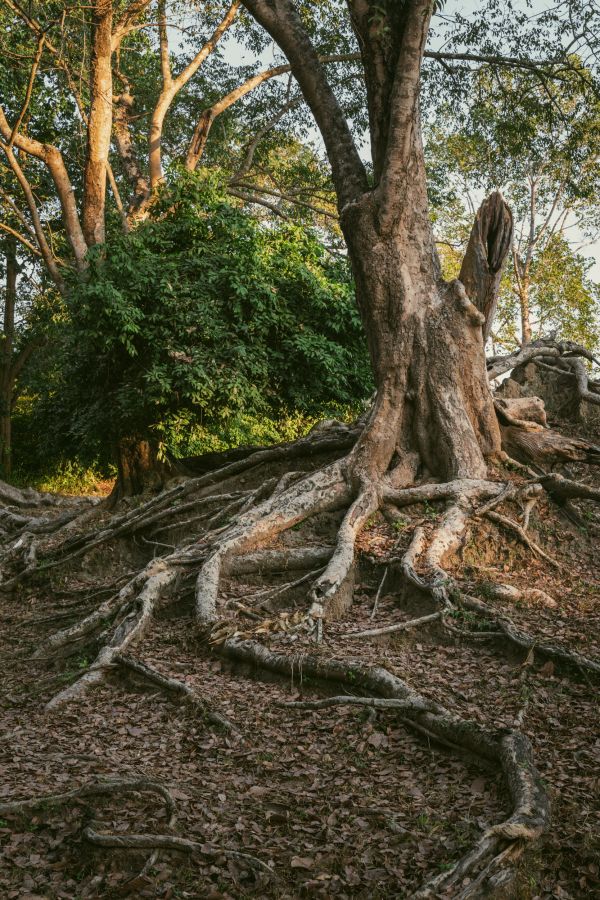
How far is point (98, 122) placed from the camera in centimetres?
1418

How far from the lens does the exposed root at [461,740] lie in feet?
11.7

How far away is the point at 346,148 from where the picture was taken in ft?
32.9

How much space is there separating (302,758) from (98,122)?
501 inches

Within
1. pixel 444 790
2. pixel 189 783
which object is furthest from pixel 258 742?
pixel 444 790

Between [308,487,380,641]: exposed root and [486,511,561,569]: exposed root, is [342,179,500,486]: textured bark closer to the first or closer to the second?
[308,487,380,641]: exposed root

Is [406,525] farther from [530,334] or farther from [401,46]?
[530,334]

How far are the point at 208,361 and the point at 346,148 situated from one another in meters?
4.05


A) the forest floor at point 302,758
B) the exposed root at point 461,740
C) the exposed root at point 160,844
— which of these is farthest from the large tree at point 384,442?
the exposed root at point 160,844

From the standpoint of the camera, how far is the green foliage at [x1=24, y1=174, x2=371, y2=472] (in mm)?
12305

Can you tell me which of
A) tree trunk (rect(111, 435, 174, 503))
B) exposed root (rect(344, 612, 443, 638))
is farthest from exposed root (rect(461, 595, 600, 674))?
tree trunk (rect(111, 435, 174, 503))

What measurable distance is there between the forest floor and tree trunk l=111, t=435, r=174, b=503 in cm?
553

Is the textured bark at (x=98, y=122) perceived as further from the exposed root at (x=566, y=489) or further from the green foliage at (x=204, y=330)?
the exposed root at (x=566, y=489)

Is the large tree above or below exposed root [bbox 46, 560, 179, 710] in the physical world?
above

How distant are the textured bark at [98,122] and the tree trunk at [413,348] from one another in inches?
248
